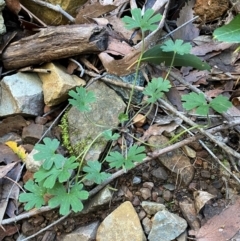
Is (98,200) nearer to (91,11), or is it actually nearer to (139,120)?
(139,120)

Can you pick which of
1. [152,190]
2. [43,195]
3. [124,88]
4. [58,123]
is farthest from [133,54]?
[43,195]

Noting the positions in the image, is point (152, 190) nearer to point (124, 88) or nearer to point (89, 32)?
point (124, 88)

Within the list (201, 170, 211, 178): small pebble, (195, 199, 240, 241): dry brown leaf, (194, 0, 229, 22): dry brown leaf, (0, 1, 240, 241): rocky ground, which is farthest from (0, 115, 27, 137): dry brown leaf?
(194, 0, 229, 22): dry brown leaf

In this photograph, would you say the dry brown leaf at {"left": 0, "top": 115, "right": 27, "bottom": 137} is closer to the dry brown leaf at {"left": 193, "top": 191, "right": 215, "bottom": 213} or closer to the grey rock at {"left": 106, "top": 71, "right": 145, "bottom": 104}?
the grey rock at {"left": 106, "top": 71, "right": 145, "bottom": 104}

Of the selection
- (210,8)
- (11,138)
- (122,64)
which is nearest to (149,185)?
(122,64)

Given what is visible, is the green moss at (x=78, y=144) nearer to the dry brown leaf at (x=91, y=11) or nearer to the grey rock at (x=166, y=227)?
the grey rock at (x=166, y=227)

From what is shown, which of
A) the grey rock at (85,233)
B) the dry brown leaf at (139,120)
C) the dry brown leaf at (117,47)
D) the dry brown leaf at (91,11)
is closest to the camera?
the grey rock at (85,233)

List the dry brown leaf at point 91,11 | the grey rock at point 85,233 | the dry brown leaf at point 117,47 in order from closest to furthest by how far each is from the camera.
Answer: the grey rock at point 85,233 < the dry brown leaf at point 117,47 < the dry brown leaf at point 91,11

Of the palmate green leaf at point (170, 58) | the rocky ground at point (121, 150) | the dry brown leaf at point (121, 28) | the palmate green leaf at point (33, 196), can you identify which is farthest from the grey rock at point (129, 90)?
the palmate green leaf at point (33, 196)
